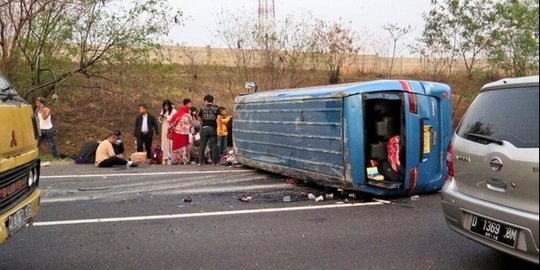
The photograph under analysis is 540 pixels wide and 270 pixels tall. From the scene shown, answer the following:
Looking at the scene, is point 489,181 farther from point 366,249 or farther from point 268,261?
point 268,261

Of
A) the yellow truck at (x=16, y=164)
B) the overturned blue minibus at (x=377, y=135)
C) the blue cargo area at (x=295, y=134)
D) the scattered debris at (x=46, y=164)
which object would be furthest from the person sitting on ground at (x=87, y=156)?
the yellow truck at (x=16, y=164)

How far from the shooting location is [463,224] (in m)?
4.02

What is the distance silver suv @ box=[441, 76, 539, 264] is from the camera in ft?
11.0

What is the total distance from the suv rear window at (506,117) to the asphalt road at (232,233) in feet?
4.31

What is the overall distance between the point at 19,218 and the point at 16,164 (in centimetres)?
44

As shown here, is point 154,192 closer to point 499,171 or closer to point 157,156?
point 157,156

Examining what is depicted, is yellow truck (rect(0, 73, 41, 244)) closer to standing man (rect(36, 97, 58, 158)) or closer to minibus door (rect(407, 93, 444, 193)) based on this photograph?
minibus door (rect(407, 93, 444, 193))

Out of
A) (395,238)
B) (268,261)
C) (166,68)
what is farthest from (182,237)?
(166,68)

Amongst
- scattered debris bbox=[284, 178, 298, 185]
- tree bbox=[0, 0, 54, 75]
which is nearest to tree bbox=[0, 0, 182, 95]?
tree bbox=[0, 0, 54, 75]

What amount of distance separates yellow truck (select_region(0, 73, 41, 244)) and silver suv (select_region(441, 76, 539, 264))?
3.61 metres

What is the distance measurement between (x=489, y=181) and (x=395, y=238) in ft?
5.58

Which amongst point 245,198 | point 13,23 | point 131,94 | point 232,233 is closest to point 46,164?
point 13,23

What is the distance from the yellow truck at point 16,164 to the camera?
3600 millimetres

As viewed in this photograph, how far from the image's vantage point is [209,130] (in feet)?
36.7
